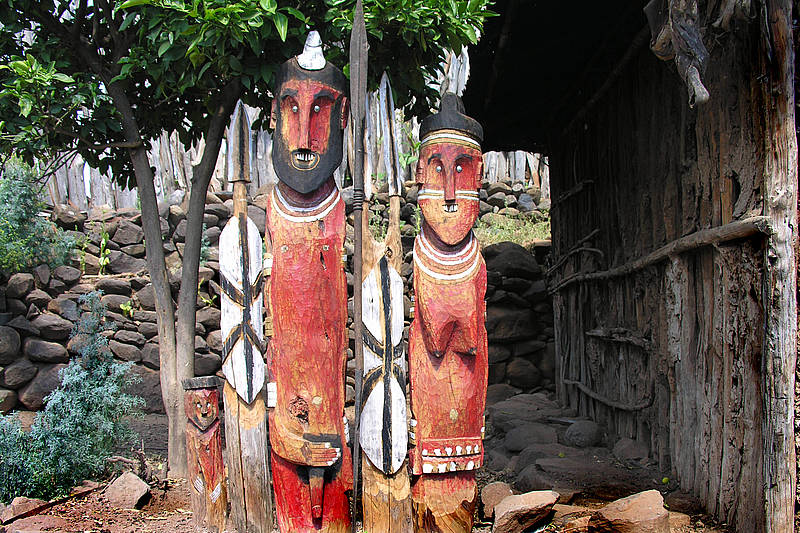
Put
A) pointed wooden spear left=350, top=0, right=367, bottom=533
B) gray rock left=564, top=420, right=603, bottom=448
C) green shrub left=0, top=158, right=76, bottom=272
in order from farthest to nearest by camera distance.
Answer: green shrub left=0, top=158, right=76, bottom=272 → gray rock left=564, top=420, right=603, bottom=448 → pointed wooden spear left=350, top=0, right=367, bottom=533

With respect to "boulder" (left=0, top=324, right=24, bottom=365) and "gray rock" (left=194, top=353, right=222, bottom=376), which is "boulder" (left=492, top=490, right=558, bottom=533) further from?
"boulder" (left=0, top=324, right=24, bottom=365)

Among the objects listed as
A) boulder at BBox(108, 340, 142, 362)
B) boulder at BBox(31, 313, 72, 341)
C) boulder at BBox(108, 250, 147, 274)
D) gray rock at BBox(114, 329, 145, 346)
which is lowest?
boulder at BBox(108, 340, 142, 362)

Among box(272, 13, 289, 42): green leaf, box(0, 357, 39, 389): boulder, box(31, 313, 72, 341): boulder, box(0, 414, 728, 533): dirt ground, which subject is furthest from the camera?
box(31, 313, 72, 341): boulder

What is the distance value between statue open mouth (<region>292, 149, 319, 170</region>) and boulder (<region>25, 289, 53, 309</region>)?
5.56 meters

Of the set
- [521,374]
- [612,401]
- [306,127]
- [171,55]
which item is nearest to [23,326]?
[171,55]

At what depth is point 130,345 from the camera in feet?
26.4

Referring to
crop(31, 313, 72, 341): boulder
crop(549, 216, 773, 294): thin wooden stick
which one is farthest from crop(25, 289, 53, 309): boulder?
crop(549, 216, 773, 294): thin wooden stick

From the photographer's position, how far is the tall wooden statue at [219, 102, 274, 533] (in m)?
3.83

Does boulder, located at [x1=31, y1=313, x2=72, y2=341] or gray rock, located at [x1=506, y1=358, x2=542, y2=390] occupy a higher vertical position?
boulder, located at [x1=31, y1=313, x2=72, y2=341]

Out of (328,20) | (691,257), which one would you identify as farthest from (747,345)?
(328,20)

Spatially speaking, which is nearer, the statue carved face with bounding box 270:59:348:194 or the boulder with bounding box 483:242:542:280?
the statue carved face with bounding box 270:59:348:194

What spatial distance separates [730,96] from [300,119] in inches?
119

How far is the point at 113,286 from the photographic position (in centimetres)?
826

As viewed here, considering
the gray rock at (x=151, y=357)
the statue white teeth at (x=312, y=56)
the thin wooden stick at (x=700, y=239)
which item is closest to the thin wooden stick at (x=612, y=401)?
the thin wooden stick at (x=700, y=239)
